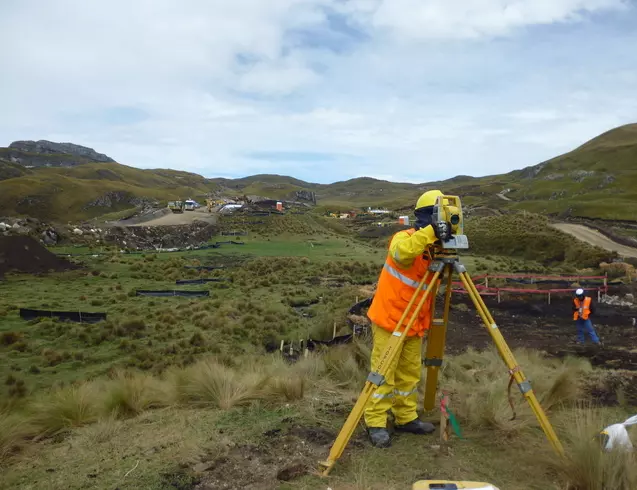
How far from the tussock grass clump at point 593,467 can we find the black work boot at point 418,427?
1.17m

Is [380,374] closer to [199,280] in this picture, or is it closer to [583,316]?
[583,316]

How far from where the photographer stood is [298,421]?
191 inches

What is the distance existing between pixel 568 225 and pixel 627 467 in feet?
162

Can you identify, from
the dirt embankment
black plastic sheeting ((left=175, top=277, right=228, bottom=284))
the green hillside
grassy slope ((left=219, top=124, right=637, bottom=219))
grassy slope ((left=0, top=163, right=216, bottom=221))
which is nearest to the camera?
black plastic sheeting ((left=175, top=277, right=228, bottom=284))

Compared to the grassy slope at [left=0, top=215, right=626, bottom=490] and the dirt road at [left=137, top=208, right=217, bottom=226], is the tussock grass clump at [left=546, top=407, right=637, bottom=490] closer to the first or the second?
the grassy slope at [left=0, top=215, right=626, bottom=490]

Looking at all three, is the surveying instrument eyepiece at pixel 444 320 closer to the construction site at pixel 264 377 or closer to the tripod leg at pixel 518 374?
the tripod leg at pixel 518 374

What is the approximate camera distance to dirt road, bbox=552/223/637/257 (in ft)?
108

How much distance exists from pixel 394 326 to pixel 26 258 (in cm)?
2517

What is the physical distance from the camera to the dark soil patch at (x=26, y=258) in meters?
22.9

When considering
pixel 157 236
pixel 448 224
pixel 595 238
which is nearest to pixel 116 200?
pixel 157 236

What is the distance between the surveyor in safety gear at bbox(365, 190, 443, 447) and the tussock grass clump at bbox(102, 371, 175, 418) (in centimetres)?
274

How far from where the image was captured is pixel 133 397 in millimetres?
5445

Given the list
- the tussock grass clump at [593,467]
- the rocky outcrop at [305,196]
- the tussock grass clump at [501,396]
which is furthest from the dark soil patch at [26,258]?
the rocky outcrop at [305,196]

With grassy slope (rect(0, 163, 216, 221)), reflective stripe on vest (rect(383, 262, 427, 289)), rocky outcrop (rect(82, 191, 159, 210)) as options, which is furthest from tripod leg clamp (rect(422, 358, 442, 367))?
rocky outcrop (rect(82, 191, 159, 210))
